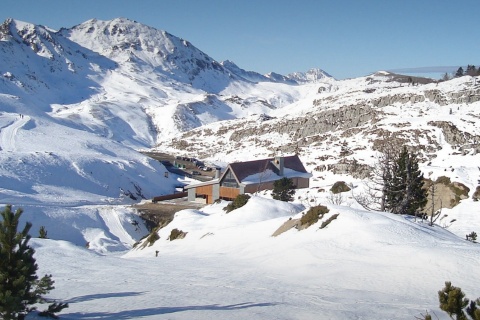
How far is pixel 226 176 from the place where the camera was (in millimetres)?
55938

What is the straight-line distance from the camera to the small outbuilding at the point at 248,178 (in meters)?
54.6

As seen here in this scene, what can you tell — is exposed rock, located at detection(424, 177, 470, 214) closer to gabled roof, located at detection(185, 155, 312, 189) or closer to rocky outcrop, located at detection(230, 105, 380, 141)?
gabled roof, located at detection(185, 155, 312, 189)

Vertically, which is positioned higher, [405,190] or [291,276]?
[405,190]

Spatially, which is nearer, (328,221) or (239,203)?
(328,221)

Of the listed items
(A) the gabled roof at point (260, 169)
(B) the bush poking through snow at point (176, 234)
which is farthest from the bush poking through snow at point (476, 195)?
(A) the gabled roof at point (260, 169)

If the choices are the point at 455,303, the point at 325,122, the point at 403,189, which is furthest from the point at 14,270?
the point at 325,122

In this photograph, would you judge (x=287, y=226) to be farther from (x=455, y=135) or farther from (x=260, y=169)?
(x=455, y=135)

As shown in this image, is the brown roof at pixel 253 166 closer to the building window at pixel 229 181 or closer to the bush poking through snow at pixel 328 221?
the building window at pixel 229 181

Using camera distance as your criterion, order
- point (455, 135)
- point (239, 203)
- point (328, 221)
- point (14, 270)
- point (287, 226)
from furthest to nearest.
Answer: point (455, 135)
point (239, 203)
point (287, 226)
point (328, 221)
point (14, 270)

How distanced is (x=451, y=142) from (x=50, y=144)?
68.9 m

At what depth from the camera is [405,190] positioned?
97.9ft

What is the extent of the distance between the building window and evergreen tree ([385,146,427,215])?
25795mm

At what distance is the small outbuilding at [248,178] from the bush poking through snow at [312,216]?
31.0m

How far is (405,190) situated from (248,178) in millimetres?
27328
